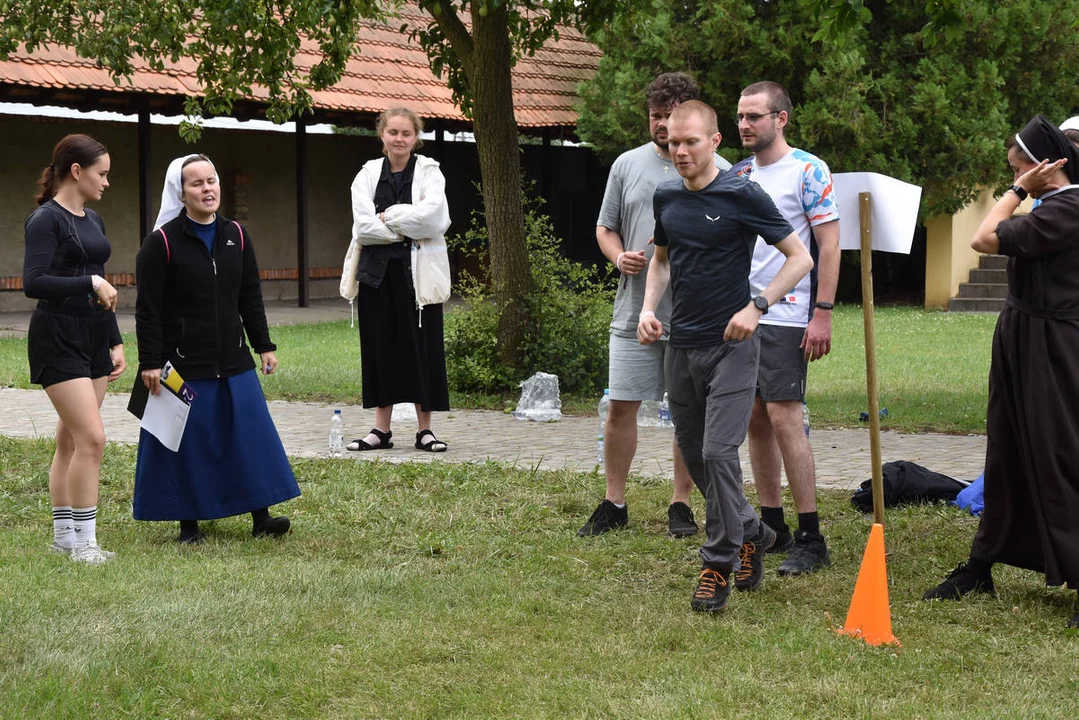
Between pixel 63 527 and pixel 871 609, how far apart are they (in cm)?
355

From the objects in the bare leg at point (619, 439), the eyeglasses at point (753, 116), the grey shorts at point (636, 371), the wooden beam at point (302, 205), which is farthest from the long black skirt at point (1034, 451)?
the wooden beam at point (302, 205)

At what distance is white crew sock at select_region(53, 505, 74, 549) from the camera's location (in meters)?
6.15

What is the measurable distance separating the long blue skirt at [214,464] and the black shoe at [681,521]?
5.84 ft

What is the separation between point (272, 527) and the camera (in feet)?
21.2

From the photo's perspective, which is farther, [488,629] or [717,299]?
[717,299]

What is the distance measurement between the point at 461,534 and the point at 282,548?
2.70ft

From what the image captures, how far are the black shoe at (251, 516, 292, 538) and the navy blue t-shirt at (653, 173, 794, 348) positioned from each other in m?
2.25

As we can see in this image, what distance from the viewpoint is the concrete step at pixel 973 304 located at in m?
23.3

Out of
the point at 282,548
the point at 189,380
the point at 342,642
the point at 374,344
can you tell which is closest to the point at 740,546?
the point at 342,642

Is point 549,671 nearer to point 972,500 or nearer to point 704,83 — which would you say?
point 972,500

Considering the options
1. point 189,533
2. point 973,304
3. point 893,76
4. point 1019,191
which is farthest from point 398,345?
A: point 973,304

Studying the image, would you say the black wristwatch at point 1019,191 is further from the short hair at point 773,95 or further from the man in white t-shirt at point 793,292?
the short hair at point 773,95

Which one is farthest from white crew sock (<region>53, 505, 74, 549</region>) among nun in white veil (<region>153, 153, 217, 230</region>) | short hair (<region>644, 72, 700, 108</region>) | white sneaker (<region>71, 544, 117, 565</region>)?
short hair (<region>644, 72, 700, 108</region>)

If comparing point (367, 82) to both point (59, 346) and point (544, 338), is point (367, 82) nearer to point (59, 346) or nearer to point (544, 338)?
point (544, 338)
